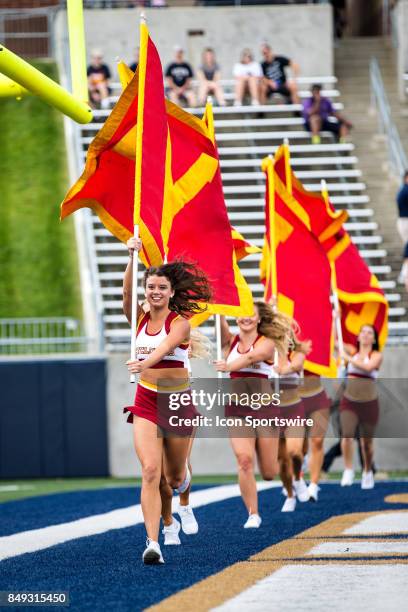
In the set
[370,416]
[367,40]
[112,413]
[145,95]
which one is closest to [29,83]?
[145,95]

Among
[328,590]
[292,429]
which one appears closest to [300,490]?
[292,429]

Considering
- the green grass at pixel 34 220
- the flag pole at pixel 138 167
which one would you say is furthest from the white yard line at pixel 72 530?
the green grass at pixel 34 220

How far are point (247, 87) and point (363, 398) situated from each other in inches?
425

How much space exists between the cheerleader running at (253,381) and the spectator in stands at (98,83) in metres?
13.0

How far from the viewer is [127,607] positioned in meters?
6.30

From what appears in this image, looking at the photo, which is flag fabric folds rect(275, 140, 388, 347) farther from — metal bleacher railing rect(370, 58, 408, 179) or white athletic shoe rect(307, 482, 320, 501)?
metal bleacher railing rect(370, 58, 408, 179)

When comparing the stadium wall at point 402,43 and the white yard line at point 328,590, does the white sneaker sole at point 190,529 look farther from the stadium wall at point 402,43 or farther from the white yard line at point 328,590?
the stadium wall at point 402,43

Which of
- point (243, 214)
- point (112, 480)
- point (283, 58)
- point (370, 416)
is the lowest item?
point (112, 480)

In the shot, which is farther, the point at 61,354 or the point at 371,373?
the point at 61,354

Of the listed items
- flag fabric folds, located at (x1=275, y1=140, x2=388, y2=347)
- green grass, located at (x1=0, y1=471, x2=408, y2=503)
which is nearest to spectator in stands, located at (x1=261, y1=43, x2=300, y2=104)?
green grass, located at (x1=0, y1=471, x2=408, y2=503)

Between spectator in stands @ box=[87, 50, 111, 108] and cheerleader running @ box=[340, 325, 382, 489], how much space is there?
32.3ft

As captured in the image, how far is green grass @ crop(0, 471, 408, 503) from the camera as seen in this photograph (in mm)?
16869

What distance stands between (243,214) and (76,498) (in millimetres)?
8802

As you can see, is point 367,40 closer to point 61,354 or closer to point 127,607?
point 61,354
